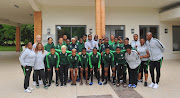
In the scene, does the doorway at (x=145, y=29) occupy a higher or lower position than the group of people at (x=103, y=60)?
higher

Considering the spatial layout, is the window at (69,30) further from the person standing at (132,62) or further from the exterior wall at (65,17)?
the person standing at (132,62)

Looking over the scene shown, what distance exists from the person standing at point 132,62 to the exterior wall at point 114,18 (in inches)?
240

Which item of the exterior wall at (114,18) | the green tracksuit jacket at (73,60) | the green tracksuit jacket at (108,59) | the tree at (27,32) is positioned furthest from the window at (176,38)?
the tree at (27,32)

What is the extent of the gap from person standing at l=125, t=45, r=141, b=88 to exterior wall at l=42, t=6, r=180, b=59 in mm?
6089

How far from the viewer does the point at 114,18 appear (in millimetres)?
10914

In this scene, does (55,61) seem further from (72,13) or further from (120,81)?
(72,13)

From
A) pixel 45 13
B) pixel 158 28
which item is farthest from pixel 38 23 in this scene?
pixel 158 28

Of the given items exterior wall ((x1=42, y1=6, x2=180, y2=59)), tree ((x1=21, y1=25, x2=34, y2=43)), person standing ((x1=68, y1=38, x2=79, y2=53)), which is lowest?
person standing ((x1=68, y1=38, x2=79, y2=53))

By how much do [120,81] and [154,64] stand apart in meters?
1.37

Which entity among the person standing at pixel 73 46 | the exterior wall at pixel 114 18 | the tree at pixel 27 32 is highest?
the tree at pixel 27 32

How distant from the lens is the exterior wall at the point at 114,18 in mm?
10398

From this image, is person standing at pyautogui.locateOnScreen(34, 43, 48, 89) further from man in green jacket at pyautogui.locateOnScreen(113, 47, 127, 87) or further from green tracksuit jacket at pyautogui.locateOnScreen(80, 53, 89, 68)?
man in green jacket at pyautogui.locateOnScreen(113, 47, 127, 87)

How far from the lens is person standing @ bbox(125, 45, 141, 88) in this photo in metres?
4.85

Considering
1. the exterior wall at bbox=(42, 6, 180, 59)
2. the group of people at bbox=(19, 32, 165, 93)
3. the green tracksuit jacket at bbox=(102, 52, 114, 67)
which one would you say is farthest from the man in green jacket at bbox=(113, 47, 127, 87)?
the exterior wall at bbox=(42, 6, 180, 59)
